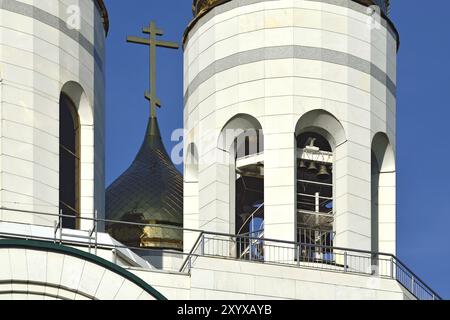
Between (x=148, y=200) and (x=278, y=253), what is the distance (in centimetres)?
1052

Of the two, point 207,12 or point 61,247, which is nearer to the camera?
point 61,247

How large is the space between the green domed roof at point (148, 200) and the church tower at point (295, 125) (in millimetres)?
6059

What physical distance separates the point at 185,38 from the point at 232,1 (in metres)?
1.89

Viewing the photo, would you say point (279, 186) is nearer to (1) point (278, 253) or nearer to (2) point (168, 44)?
(1) point (278, 253)

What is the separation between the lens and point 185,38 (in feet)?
152

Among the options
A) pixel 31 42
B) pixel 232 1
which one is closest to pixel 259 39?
pixel 232 1

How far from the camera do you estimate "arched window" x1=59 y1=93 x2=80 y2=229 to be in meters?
43.9

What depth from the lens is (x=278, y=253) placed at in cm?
4209

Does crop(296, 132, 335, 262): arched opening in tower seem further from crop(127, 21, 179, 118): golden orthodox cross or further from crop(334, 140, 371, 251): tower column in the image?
crop(127, 21, 179, 118): golden orthodox cross

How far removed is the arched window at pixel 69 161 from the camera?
43875 millimetres

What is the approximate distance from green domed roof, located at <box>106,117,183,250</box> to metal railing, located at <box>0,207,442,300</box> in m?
7.96

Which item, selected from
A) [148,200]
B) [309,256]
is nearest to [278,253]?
[309,256]

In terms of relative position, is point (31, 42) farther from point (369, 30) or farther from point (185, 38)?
point (369, 30)
